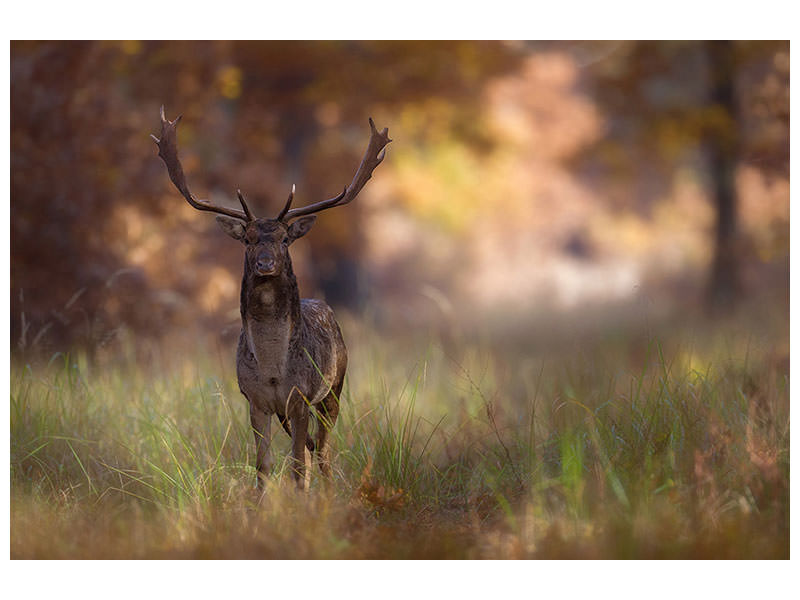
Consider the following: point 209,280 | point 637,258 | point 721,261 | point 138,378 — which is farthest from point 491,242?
point 138,378

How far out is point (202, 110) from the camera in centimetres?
959

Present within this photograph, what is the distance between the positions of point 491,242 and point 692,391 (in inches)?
766

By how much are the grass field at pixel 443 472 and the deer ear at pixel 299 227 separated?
0.99m

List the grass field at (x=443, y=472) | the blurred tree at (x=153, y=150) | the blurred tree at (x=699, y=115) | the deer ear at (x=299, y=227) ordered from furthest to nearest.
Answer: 1. the blurred tree at (x=699, y=115)
2. the blurred tree at (x=153, y=150)
3. the deer ear at (x=299, y=227)
4. the grass field at (x=443, y=472)

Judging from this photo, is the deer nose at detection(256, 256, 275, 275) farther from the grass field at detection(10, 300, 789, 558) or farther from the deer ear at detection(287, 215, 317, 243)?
the grass field at detection(10, 300, 789, 558)

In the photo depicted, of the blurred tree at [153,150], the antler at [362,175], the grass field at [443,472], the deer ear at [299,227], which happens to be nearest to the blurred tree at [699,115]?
the blurred tree at [153,150]

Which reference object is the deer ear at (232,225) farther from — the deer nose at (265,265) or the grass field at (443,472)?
the grass field at (443,472)

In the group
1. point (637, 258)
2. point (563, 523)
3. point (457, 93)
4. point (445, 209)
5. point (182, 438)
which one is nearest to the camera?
point (563, 523)

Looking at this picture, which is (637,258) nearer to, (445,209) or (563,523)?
(445,209)

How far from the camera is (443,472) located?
5.19 metres

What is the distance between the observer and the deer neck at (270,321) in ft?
15.9

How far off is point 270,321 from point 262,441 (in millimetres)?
617

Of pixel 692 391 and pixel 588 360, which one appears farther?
pixel 588 360

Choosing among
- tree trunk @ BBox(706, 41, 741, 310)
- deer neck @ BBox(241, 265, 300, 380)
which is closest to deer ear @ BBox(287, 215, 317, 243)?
deer neck @ BBox(241, 265, 300, 380)
